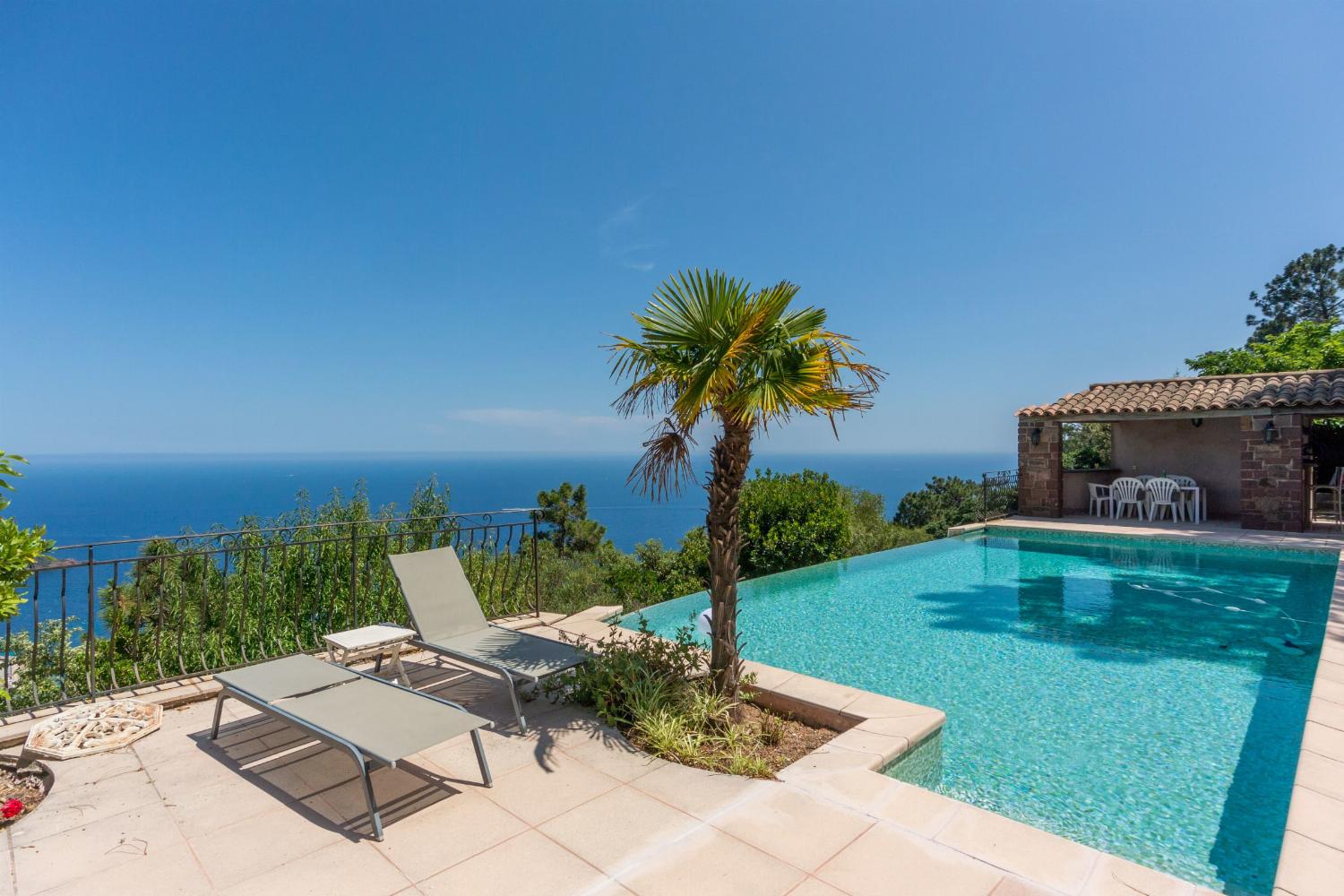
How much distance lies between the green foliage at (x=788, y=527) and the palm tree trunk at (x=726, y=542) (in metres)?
6.72

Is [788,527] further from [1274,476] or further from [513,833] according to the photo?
[1274,476]

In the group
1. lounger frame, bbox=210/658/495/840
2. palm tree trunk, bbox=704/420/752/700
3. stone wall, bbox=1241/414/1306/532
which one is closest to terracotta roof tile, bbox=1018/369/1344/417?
stone wall, bbox=1241/414/1306/532

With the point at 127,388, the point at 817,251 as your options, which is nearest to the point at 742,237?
the point at 817,251

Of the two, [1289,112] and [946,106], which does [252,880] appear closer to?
[946,106]

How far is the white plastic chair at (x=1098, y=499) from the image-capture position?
15.7 m

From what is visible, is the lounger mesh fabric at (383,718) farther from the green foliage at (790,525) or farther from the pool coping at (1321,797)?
the green foliage at (790,525)

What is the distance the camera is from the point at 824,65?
41.7 ft

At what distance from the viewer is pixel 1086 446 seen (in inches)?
812

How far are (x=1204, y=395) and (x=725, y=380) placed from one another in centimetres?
1539

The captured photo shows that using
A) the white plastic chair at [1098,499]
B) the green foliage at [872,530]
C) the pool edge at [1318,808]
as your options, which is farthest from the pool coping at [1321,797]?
the white plastic chair at [1098,499]

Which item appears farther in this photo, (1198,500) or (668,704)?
(1198,500)

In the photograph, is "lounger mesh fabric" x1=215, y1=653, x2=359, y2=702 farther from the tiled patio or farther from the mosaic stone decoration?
the mosaic stone decoration

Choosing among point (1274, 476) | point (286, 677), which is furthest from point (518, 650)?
point (1274, 476)

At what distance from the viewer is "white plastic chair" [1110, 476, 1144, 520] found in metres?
14.9
